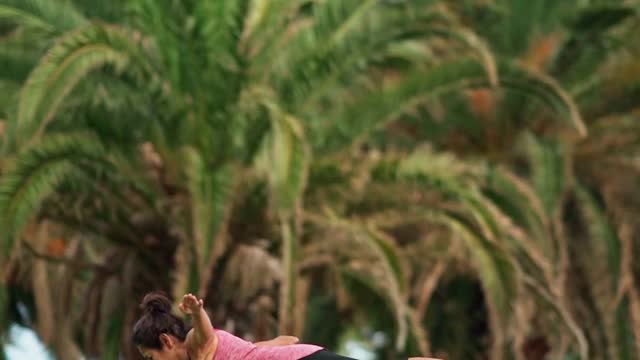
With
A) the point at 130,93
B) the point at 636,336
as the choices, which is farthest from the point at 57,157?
the point at 636,336

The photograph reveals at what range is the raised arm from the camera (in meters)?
7.73

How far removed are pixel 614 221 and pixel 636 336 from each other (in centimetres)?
130

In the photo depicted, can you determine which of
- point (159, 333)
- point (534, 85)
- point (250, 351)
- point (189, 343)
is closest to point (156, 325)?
point (159, 333)

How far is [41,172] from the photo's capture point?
54.4 ft

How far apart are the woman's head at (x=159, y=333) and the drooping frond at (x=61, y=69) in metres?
7.78

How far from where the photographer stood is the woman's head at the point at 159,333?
7852 mm

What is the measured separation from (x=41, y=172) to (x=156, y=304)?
8.81 m

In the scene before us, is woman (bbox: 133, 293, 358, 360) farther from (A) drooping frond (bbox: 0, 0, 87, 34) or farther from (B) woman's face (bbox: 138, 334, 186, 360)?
(A) drooping frond (bbox: 0, 0, 87, 34)

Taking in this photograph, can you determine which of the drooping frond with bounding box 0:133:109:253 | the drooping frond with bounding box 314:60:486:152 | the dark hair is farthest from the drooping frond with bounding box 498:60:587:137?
the dark hair

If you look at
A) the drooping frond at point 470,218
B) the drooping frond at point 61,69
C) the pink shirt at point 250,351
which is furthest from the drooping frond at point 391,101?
the pink shirt at point 250,351

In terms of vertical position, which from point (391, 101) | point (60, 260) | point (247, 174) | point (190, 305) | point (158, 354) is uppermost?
point (391, 101)

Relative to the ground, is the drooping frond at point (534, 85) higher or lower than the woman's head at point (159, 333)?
higher

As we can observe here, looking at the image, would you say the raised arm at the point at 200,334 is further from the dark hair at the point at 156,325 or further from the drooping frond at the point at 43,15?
the drooping frond at the point at 43,15

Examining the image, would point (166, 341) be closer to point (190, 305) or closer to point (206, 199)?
point (190, 305)
